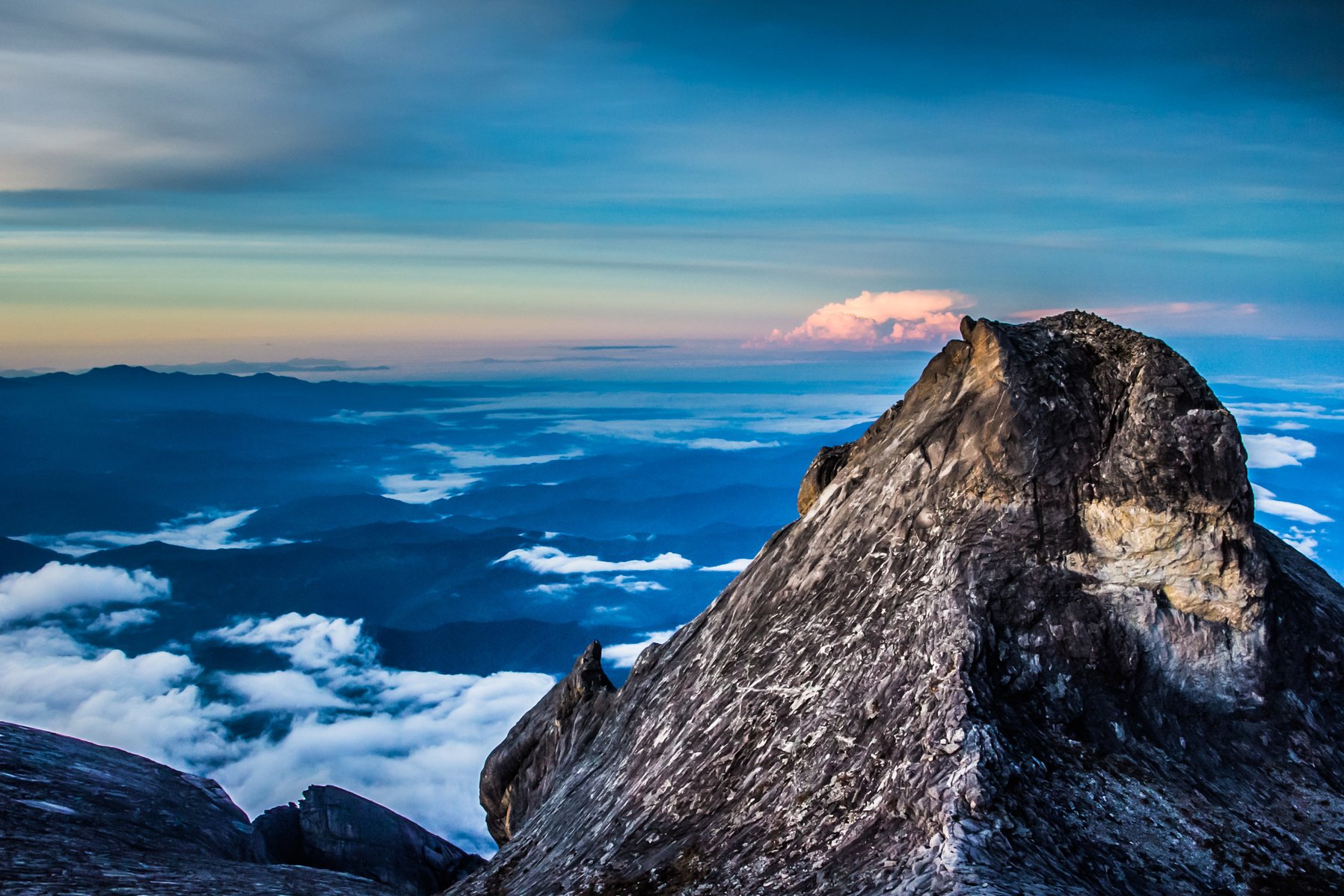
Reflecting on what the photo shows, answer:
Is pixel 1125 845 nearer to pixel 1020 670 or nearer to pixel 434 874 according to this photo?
pixel 1020 670

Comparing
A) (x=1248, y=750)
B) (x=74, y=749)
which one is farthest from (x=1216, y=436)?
(x=74, y=749)

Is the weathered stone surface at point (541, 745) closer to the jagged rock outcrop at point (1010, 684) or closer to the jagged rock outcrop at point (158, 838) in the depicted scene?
the jagged rock outcrop at point (158, 838)

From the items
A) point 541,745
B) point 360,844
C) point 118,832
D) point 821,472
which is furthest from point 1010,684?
point 360,844

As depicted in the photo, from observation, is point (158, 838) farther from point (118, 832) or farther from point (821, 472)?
point (821, 472)

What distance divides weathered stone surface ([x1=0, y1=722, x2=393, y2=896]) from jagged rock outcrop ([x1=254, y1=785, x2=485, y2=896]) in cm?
302

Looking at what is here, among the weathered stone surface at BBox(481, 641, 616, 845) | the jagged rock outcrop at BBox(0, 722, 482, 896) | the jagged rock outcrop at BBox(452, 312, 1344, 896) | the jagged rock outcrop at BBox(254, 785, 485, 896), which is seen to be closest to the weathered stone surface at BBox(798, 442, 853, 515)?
the jagged rock outcrop at BBox(452, 312, 1344, 896)

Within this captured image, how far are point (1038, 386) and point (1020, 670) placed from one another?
7.30 m

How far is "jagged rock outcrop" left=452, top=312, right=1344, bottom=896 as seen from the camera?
1568 centimetres

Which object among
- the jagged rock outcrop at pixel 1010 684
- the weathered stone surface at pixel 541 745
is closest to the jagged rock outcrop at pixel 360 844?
the weathered stone surface at pixel 541 745

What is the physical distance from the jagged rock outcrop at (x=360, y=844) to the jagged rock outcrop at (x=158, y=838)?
60 mm

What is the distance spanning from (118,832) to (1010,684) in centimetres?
3099

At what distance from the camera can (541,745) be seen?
33.6 meters

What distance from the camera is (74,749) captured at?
36.8 m

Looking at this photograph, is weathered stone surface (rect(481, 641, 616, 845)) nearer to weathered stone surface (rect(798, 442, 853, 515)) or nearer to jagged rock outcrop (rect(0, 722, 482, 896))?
jagged rock outcrop (rect(0, 722, 482, 896))
